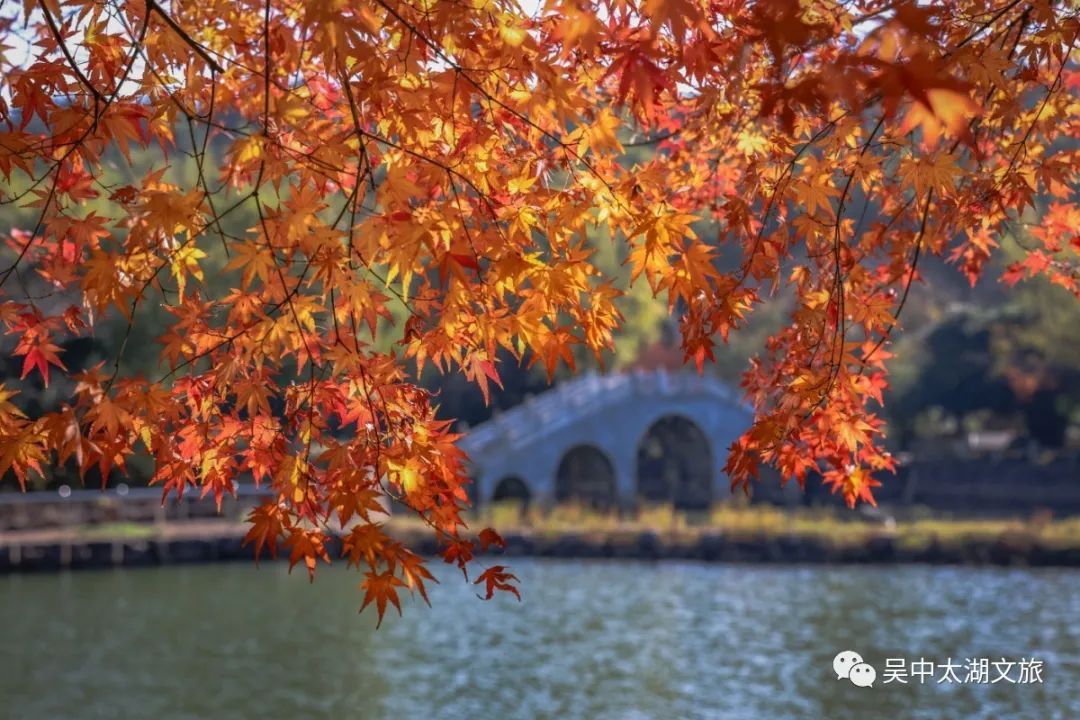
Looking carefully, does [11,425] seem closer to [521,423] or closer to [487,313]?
[487,313]

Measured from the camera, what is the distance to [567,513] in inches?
1092

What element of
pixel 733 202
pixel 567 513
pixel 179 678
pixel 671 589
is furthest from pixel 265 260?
pixel 567 513

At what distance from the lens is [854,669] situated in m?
14.2

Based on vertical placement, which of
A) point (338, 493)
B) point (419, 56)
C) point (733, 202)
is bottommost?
point (338, 493)

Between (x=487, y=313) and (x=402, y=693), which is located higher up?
(x=487, y=313)

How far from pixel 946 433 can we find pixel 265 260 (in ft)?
124

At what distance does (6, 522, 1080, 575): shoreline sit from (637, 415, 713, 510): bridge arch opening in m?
8.41

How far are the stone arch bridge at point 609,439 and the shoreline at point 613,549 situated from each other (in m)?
4.67

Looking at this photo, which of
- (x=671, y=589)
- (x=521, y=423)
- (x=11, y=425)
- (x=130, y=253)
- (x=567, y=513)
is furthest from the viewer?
(x=521, y=423)

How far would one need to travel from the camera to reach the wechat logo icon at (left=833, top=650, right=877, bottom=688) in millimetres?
13716

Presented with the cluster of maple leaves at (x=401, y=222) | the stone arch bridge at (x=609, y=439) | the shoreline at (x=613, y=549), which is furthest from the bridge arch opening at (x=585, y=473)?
the cluster of maple leaves at (x=401, y=222)

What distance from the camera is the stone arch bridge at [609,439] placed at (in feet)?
102

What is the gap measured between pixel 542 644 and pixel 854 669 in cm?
342

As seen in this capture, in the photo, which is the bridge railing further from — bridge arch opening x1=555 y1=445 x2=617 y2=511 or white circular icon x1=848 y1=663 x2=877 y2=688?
white circular icon x1=848 y1=663 x2=877 y2=688
